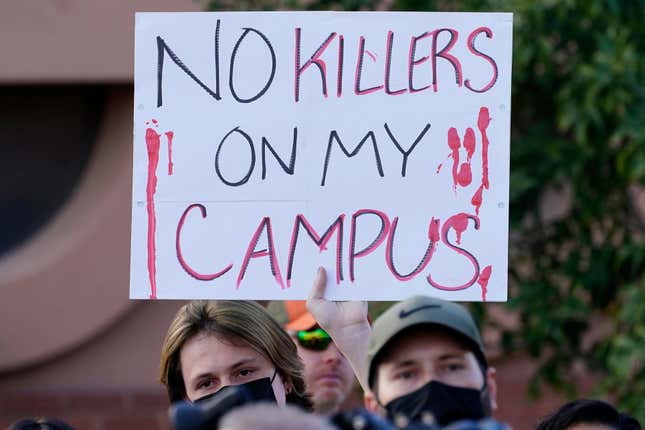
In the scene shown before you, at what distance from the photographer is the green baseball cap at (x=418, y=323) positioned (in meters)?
3.23

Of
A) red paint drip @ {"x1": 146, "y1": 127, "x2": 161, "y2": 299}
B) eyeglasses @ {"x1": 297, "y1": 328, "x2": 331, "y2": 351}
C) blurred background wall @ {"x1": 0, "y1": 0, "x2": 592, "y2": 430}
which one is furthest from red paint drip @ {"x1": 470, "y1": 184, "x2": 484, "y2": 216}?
blurred background wall @ {"x1": 0, "y1": 0, "x2": 592, "y2": 430}

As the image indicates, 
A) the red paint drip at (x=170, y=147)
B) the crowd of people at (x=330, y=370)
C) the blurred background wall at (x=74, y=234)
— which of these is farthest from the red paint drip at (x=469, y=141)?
the blurred background wall at (x=74, y=234)

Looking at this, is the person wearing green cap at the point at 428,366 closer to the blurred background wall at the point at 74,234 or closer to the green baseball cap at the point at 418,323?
the green baseball cap at the point at 418,323

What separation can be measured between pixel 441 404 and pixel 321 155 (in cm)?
96

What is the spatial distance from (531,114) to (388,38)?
3.00 m

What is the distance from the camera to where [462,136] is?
387 cm

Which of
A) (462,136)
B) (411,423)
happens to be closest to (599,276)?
(462,136)

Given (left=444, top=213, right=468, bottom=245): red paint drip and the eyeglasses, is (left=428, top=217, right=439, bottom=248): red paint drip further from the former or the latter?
the eyeglasses

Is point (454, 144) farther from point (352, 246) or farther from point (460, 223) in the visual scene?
point (352, 246)

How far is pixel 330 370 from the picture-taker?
471cm

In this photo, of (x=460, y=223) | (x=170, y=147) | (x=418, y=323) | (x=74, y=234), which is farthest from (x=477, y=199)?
(x=74, y=234)

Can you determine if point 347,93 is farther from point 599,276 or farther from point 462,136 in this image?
point 599,276

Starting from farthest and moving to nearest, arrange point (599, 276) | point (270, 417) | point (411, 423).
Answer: point (599, 276) → point (411, 423) → point (270, 417)

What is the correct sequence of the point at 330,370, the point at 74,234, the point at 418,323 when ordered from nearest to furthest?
the point at 418,323 < the point at 330,370 < the point at 74,234
